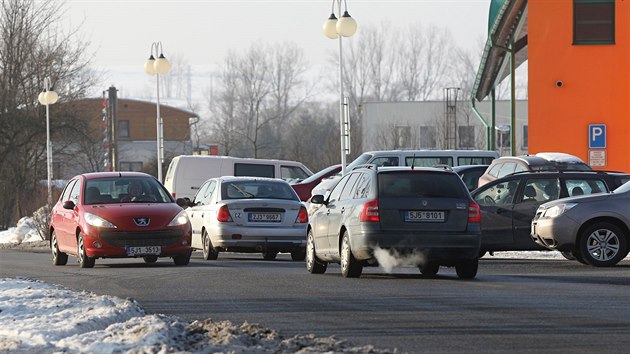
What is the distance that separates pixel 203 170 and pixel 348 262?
21.6 metres

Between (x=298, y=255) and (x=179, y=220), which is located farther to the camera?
(x=298, y=255)

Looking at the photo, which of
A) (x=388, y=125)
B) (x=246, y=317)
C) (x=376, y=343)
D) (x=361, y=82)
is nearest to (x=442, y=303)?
(x=246, y=317)

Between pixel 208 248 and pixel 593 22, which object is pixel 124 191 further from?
pixel 593 22

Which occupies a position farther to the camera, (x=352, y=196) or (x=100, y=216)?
(x=100, y=216)

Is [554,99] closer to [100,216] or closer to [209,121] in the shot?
[100,216]

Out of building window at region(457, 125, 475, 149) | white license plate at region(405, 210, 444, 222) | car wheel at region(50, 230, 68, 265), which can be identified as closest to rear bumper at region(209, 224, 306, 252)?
car wheel at region(50, 230, 68, 265)

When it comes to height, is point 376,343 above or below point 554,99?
below

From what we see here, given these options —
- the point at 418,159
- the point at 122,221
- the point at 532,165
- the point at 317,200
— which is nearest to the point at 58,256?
the point at 122,221

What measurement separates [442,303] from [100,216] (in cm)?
919

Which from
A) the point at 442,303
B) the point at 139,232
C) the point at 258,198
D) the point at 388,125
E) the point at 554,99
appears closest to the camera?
the point at 442,303

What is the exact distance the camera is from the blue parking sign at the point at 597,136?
123 ft

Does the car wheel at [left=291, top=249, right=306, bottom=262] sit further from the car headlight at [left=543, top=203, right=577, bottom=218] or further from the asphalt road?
the car headlight at [left=543, top=203, right=577, bottom=218]

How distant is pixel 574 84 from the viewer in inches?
1489

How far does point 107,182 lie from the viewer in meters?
22.2
